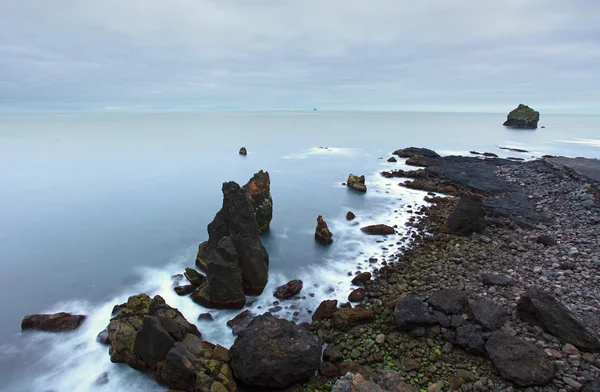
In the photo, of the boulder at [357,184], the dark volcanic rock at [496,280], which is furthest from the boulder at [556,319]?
the boulder at [357,184]

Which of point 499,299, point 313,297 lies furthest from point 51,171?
point 499,299

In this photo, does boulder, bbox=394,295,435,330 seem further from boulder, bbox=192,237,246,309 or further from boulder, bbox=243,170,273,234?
boulder, bbox=243,170,273,234

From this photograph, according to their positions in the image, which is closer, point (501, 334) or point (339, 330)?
point (501, 334)

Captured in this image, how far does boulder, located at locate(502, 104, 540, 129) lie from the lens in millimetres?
102250

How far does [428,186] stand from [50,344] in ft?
80.8

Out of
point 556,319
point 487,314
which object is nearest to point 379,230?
point 487,314

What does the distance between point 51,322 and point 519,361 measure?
527 inches

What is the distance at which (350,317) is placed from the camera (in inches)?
421

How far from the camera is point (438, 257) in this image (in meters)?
14.8

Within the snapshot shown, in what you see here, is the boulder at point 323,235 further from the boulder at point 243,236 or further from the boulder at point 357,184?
the boulder at point 357,184

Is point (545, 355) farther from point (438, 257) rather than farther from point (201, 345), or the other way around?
point (201, 345)

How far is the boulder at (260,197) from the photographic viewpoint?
741 inches

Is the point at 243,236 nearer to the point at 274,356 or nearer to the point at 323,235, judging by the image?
the point at 323,235

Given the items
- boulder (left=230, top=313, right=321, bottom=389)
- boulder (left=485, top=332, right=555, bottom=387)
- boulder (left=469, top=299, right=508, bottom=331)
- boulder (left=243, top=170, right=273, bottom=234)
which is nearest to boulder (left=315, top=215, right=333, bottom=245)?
boulder (left=243, top=170, right=273, bottom=234)
